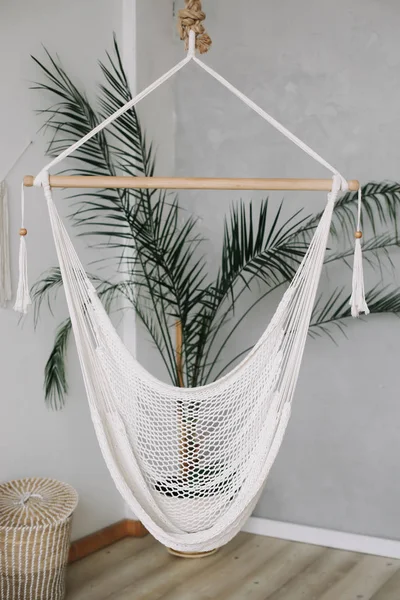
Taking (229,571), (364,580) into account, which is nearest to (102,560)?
(229,571)

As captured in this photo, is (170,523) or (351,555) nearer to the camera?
(170,523)

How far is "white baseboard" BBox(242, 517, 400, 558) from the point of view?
3025mm

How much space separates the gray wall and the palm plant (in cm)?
10

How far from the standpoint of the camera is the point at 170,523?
7.48 feet

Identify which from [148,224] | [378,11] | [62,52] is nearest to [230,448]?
[148,224]

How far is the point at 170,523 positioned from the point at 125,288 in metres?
1.15

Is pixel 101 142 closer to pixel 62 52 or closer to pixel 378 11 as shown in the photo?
pixel 62 52

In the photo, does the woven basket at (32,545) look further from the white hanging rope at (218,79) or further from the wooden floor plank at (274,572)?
the white hanging rope at (218,79)

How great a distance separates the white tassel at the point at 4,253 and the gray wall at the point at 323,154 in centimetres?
99

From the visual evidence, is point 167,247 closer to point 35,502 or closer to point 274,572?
point 35,502

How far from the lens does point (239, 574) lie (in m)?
2.83

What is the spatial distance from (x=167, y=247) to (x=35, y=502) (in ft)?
3.30

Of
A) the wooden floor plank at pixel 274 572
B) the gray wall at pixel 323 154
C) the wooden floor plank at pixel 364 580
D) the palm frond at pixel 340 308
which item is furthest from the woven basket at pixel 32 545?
the palm frond at pixel 340 308

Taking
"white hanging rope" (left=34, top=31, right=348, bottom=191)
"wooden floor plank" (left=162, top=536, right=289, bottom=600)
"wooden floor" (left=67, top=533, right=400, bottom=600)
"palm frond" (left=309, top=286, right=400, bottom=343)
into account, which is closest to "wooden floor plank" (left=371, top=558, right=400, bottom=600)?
"wooden floor" (left=67, top=533, right=400, bottom=600)
